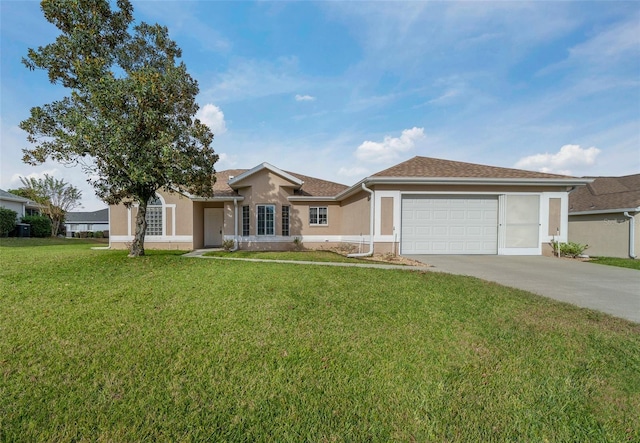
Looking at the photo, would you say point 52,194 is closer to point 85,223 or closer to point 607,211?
point 85,223

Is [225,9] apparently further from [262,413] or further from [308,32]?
[262,413]

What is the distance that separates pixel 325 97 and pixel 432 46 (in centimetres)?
A: 513

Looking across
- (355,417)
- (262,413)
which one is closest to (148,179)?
(262,413)

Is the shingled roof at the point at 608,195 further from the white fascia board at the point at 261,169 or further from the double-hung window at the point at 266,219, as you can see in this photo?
the double-hung window at the point at 266,219

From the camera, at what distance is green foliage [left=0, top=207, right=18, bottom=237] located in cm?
2062

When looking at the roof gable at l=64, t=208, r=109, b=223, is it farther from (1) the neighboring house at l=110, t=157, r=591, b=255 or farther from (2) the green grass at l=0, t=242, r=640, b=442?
(2) the green grass at l=0, t=242, r=640, b=442

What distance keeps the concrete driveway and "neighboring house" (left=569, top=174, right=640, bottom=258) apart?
6.16 meters

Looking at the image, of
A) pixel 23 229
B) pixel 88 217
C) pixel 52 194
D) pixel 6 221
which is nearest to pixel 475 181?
pixel 6 221

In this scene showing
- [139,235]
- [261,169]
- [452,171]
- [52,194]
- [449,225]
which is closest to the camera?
[139,235]

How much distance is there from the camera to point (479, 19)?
9531 millimetres

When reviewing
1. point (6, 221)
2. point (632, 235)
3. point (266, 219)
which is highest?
point (266, 219)

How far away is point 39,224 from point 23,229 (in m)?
1.07

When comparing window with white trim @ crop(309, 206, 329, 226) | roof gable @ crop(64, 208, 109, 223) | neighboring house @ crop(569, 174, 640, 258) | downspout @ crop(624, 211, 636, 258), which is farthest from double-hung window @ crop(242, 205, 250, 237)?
roof gable @ crop(64, 208, 109, 223)

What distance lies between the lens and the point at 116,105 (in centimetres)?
837
